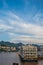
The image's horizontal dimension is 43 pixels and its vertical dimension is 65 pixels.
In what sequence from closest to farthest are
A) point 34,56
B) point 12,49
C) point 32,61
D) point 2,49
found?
point 32,61 → point 34,56 → point 2,49 → point 12,49

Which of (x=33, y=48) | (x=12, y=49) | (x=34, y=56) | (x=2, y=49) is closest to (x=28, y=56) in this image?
(x=34, y=56)

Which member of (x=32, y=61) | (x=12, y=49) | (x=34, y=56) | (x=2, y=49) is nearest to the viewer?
(x=32, y=61)

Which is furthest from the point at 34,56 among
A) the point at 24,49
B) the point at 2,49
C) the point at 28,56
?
the point at 2,49

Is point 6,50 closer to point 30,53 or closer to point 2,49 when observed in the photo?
point 2,49

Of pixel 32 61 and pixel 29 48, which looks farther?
pixel 29 48

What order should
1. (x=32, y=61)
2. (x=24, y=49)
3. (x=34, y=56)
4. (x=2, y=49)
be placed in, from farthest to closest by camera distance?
1. (x=2, y=49)
2. (x=24, y=49)
3. (x=34, y=56)
4. (x=32, y=61)

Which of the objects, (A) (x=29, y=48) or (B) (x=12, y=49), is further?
(B) (x=12, y=49)

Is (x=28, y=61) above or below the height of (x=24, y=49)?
below

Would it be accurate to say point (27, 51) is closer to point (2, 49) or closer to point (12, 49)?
point (2, 49)

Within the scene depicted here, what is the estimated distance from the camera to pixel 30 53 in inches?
1693

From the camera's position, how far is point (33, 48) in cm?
4506

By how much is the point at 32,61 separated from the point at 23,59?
2787 millimetres

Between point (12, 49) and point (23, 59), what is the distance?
68.7m

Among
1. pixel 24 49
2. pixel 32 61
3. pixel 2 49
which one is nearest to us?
pixel 32 61
